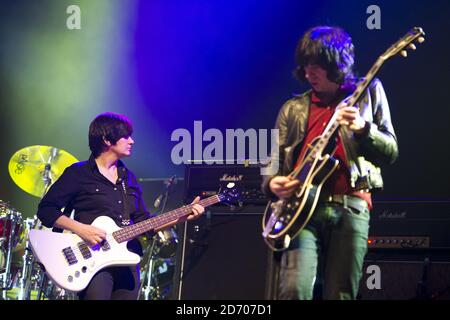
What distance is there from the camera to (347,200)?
3098 mm

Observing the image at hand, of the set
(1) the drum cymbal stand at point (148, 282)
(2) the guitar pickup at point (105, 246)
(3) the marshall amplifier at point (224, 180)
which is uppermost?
(3) the marshall amplifier at point (224, 180)

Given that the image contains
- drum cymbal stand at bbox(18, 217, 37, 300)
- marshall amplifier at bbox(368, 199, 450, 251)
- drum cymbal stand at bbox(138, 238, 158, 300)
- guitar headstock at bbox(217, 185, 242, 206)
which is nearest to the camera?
marshall amplifier at bbox(368, 199, 450, 251)

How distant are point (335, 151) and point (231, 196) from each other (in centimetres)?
196

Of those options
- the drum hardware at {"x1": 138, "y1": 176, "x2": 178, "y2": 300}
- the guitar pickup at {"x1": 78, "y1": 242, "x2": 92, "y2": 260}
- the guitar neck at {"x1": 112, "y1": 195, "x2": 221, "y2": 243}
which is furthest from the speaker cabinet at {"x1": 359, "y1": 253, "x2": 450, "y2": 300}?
the drum hardware at {"x1": 138, "y1": 176, "x2": 178, "y2": 300}

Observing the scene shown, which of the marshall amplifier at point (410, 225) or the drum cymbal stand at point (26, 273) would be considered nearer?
the marshall amplifier at point (410, 225)

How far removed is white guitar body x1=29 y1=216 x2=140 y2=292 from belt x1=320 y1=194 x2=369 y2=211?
192 cm

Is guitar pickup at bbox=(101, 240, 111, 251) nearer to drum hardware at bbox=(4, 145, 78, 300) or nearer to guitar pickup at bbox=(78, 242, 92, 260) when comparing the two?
guitar pickup at bbox=(78, 242, 92, 260)

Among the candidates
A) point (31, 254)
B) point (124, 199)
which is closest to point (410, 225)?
point (124, 199)

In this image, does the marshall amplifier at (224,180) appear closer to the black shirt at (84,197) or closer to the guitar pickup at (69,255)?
the black shirt at (84,197)

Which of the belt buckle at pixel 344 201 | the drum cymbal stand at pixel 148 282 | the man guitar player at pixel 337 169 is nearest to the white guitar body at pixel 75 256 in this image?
the man guitar player at pixel 337 169

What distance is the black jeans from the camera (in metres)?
4.33

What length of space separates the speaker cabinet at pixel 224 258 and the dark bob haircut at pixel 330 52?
193 centimetres

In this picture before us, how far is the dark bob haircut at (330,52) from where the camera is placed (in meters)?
3.20

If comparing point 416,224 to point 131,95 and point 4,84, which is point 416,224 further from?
point 4,84
